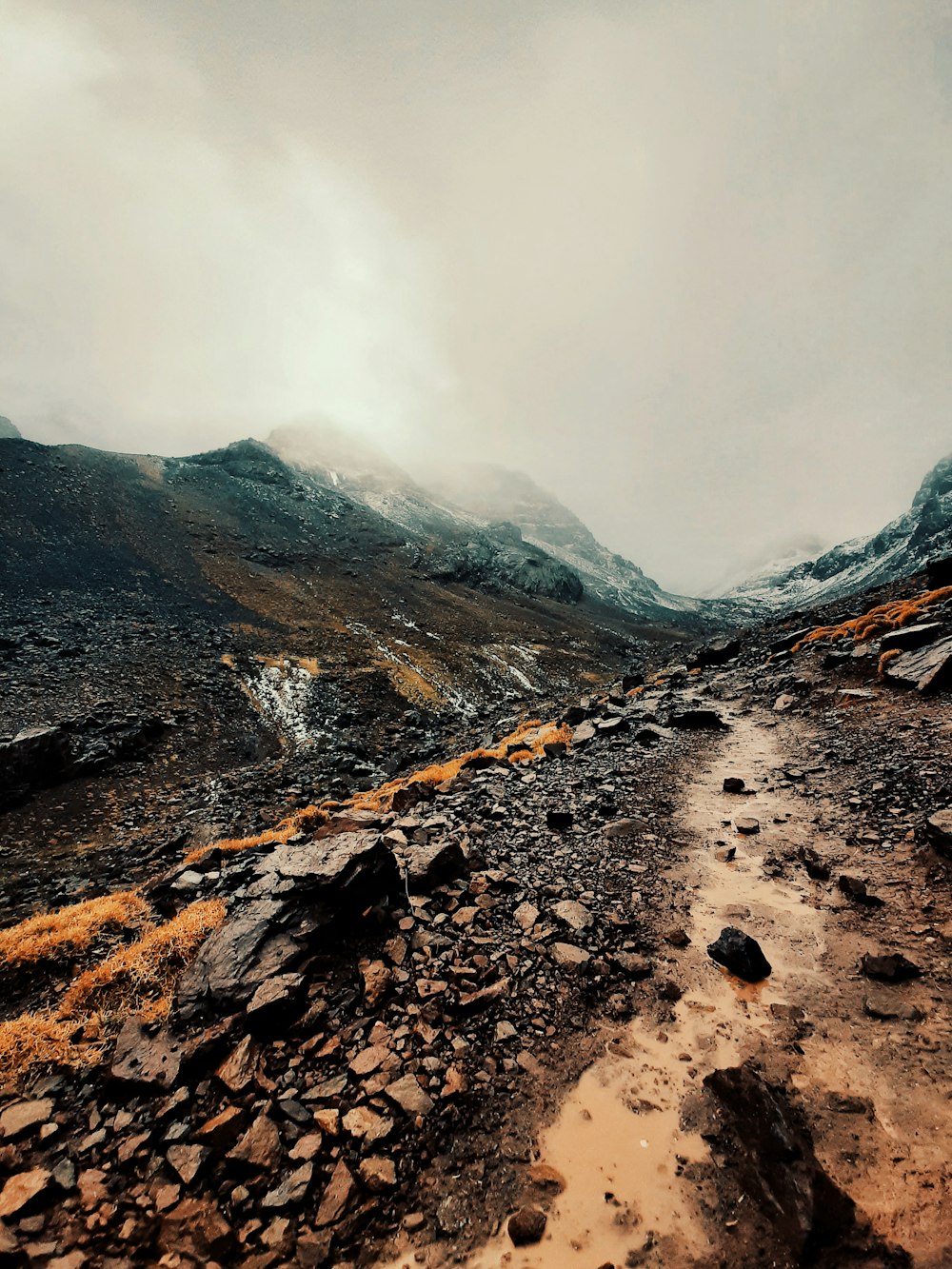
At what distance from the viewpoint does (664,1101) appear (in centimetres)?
548

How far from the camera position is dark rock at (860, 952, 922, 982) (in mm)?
6449

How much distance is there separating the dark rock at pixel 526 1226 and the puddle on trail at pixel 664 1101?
2.1 inches

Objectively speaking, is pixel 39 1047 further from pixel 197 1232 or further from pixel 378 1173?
pixel 378 1173

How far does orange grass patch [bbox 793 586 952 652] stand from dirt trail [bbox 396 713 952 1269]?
18.1m

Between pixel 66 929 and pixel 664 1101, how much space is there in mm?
10008

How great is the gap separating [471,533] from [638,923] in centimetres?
13447

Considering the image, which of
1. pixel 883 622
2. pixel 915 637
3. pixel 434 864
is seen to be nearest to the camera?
pixel 434 864

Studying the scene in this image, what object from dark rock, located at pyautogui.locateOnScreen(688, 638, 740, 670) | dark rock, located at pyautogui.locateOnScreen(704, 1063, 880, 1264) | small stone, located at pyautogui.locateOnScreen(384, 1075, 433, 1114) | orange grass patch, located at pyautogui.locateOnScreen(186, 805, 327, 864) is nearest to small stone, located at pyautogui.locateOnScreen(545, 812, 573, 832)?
orange grass patch, located at pyautogui.locateOnScreen(186, 805, 327, 864)

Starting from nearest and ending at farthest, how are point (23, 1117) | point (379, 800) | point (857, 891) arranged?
point (23, 1117)
point (857, 891)
point (379, 800)

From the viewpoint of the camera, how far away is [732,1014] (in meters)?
6.48

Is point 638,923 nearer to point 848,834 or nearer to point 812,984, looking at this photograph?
point 812,984

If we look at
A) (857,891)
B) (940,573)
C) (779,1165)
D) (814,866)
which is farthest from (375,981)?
(940,573)

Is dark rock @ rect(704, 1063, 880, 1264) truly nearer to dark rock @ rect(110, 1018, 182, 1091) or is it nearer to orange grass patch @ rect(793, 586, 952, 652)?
dark rock @ rect(110, 1018, 182, 1091)

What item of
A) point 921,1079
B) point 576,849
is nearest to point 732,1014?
point 921,1079
